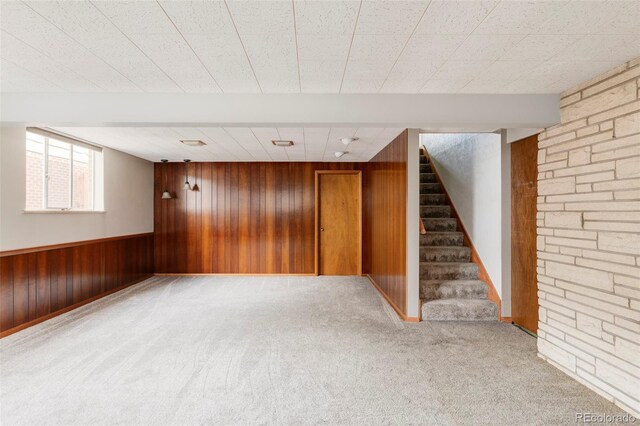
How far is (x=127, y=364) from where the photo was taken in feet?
8.67

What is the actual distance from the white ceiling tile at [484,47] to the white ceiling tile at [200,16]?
1420mm

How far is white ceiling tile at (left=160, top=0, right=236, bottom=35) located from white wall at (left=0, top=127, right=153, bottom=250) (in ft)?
9.69

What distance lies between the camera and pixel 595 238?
7.71 ft

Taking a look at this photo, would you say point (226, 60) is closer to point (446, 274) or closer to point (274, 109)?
point (274, 109)

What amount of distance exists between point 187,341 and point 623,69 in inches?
164

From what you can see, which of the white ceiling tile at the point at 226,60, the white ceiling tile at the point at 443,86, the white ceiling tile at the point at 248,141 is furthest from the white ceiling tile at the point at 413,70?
the white ceiling tile at the point at 248,141

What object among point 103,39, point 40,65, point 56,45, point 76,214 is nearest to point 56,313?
point 76,214

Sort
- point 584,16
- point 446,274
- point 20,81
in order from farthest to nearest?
point 446,274, point 20,81, point 584,16

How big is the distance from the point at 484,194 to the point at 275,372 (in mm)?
3308

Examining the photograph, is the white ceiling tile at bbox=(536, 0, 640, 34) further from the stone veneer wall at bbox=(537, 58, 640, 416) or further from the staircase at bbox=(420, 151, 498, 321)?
the staircase at bbox=(420, 151, 498, 321)

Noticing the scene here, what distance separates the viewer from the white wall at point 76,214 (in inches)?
130

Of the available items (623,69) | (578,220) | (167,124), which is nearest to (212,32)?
(167,124)

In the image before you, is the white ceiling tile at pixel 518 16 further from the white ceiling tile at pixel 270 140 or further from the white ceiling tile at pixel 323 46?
the white ceiling tile at pixel 270 140

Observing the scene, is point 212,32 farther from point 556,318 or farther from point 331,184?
point 331,184
